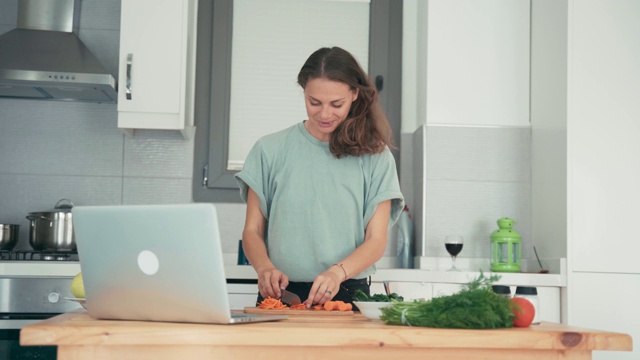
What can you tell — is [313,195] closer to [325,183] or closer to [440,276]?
[325,183]

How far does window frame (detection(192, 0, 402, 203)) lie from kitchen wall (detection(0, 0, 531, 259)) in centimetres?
7

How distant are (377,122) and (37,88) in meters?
2.07

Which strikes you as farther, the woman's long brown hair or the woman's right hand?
the woman's long brown hair

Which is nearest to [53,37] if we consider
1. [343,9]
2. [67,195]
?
[67,195]


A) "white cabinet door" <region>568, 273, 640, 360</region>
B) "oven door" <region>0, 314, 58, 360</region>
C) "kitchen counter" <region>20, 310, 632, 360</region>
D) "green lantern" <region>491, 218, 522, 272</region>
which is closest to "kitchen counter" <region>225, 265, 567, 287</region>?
"white cabinet door" <region>568, 273, 640, 360</region>

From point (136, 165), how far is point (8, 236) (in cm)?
67

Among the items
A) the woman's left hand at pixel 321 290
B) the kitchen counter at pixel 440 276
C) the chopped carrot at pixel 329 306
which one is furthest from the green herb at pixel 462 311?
the kitchen counter at pixel 440 276

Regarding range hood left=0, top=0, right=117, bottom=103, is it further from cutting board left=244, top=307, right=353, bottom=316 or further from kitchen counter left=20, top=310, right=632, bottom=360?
kitchen counter left=20, top=310, right=632, bottom=360

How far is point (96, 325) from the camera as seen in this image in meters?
1.43

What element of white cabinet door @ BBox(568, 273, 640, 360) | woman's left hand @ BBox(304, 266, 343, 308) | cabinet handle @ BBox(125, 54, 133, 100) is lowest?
white cabinet door @ BBox(568, 273, 640, 360)

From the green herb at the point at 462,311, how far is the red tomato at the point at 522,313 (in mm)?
20

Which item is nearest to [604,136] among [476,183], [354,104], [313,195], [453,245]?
[476,183]

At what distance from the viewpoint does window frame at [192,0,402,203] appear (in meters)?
4.15

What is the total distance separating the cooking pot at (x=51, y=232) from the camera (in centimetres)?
378
